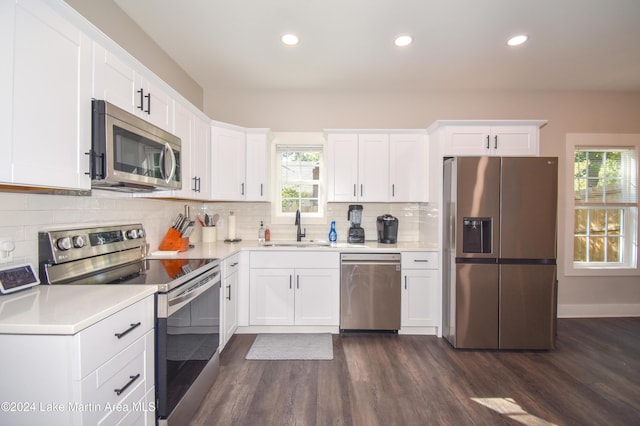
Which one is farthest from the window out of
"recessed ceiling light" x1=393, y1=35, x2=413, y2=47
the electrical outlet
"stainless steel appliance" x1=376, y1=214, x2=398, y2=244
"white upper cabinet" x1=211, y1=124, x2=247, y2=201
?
the electrical outlet

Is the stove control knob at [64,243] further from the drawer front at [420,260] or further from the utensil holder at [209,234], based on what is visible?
the drawer front at [420,260]

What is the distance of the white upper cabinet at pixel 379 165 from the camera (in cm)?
339

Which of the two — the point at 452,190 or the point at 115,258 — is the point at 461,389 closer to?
the point at 452,190

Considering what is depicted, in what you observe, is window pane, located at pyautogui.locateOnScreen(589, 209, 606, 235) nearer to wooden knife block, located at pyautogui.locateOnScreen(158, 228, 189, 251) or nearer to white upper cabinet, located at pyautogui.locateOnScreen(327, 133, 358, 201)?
white upper cabinet, located at pyautogui.locateOnScreen(327, 133, 358, 201)

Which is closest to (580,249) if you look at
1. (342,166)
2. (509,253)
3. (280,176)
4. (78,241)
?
(509,253)

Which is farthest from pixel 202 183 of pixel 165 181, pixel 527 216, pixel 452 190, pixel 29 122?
pixel 527 216

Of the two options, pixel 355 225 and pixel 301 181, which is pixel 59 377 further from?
pixel 301 181

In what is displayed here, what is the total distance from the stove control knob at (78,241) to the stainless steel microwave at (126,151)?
0.32m

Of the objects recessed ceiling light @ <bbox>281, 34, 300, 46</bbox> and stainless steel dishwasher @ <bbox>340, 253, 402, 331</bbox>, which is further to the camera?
stainless steel dishwasher @ <bbox>340, 253, 402, 331</bbox>

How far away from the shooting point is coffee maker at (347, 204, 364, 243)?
346 centimetres

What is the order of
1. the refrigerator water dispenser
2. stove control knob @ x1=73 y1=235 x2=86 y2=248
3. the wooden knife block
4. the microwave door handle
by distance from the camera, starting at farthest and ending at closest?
the refrigerator water dispenser → the wooden knife block → the microwave door handle → stove control knob @ x1=73 y1=235 x2=86 y2=248

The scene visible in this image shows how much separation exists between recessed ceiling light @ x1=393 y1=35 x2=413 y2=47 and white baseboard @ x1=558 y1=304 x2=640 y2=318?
365cm

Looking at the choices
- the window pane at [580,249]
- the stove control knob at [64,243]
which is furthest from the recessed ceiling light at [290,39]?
the window pane at [580,249]

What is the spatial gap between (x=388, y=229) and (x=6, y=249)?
3054mm
